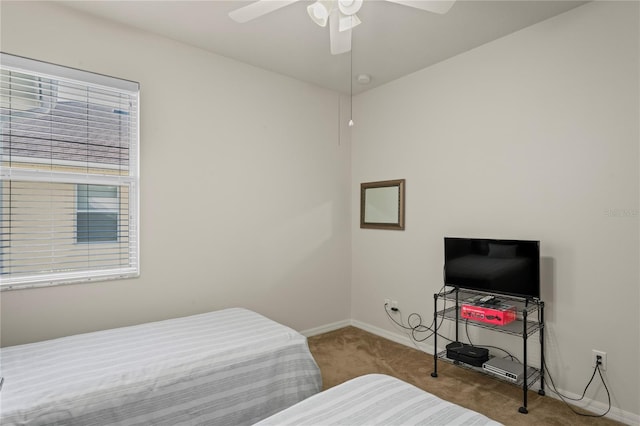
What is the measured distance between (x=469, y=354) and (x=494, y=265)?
0.70 metres

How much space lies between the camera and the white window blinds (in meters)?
2.31

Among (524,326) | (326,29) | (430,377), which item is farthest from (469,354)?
(326,29)

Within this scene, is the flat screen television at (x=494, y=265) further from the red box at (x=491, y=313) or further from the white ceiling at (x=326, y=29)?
the white ceiling at (x=326, y=29)

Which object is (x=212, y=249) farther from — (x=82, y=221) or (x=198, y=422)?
(x=198, y=422)

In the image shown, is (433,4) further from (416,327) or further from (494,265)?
(416,327)

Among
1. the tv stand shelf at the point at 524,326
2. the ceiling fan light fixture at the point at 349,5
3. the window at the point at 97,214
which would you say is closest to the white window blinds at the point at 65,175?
the window at the point at 97,214

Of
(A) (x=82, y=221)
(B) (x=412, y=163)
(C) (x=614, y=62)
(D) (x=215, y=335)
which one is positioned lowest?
(D) (x=215, y=335)

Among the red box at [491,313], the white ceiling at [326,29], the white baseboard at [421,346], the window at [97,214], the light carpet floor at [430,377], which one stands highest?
the white ceiling at [326,29]

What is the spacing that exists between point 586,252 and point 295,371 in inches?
82.3

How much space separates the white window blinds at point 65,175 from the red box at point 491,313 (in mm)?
2541

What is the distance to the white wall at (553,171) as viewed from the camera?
2.29 meters

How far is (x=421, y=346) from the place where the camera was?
3.46 metres

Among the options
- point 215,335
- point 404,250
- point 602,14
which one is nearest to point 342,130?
point 404,250

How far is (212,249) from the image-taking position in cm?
316
